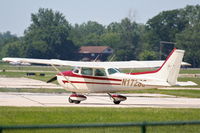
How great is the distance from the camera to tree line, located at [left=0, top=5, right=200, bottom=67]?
13788 cm

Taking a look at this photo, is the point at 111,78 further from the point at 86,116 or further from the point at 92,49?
the point at 92,49

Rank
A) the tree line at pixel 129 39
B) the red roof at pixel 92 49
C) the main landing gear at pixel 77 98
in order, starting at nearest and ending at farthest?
1. the main landing gear at pixel 77 98
2. the tree line at pixel 129 39
3. the red roof at pixel 92 49

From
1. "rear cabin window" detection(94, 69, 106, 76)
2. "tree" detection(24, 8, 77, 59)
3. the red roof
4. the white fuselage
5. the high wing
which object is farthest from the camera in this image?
the red roof

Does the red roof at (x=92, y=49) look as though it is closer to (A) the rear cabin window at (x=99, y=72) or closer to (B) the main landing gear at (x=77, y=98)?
(B) the main landing gear at (x=77, y=98)

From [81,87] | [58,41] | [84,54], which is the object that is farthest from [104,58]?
[81,87]

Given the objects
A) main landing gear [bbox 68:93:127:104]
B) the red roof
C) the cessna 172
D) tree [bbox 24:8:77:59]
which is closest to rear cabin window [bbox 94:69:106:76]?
the cessna 172

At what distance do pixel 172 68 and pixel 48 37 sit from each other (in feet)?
421

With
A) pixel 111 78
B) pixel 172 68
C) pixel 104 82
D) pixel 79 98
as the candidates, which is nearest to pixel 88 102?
pixel 79 98

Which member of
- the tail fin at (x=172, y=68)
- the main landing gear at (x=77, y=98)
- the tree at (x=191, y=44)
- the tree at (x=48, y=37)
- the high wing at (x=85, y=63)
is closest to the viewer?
the tail fin at (x=172, y=68)

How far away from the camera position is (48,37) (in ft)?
501

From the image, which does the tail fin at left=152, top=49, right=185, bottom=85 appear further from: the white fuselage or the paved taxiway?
the paved taxiway

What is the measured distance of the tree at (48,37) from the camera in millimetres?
146375

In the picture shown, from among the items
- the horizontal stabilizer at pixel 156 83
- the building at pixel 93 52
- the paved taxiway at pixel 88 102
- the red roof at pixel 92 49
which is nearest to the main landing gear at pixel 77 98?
the paved taxiway at pixel 88 102

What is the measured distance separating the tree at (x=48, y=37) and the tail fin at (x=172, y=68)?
118 m
